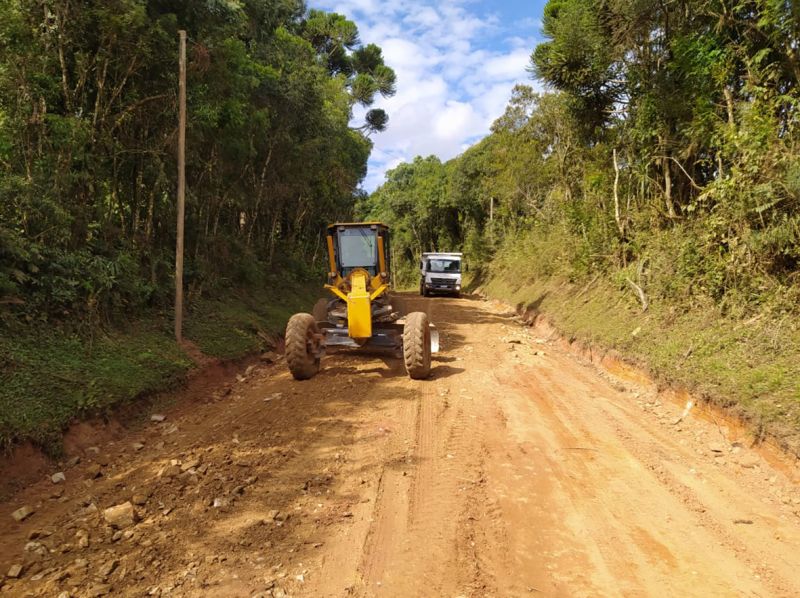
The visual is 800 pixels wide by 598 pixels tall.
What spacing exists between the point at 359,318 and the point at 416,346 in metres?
1.05

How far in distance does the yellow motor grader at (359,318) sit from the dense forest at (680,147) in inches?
191

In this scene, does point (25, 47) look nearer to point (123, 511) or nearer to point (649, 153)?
point (123, 511)

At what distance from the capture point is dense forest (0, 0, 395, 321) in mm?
7102

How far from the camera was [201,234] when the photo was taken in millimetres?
12492

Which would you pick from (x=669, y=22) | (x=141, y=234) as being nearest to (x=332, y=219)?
(x=141, y=234)

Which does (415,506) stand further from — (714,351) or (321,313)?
(321,313)

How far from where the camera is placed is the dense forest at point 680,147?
285 inches

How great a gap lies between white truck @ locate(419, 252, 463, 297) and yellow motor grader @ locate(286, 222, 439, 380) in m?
16.2

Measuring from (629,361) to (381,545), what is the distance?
21.7 feet

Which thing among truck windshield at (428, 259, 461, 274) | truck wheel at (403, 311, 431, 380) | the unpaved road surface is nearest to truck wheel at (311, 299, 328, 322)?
Answer: truck wheel at (403, 311, 431, 380)

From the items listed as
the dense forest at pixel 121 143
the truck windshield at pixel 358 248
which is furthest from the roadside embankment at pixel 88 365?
the truck windshield at pixel 358 248

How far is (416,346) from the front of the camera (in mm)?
7969

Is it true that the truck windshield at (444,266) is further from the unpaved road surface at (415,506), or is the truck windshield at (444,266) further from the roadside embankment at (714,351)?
the unpaved road surface at (415,506)

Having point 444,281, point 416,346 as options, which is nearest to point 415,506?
point 416,346
